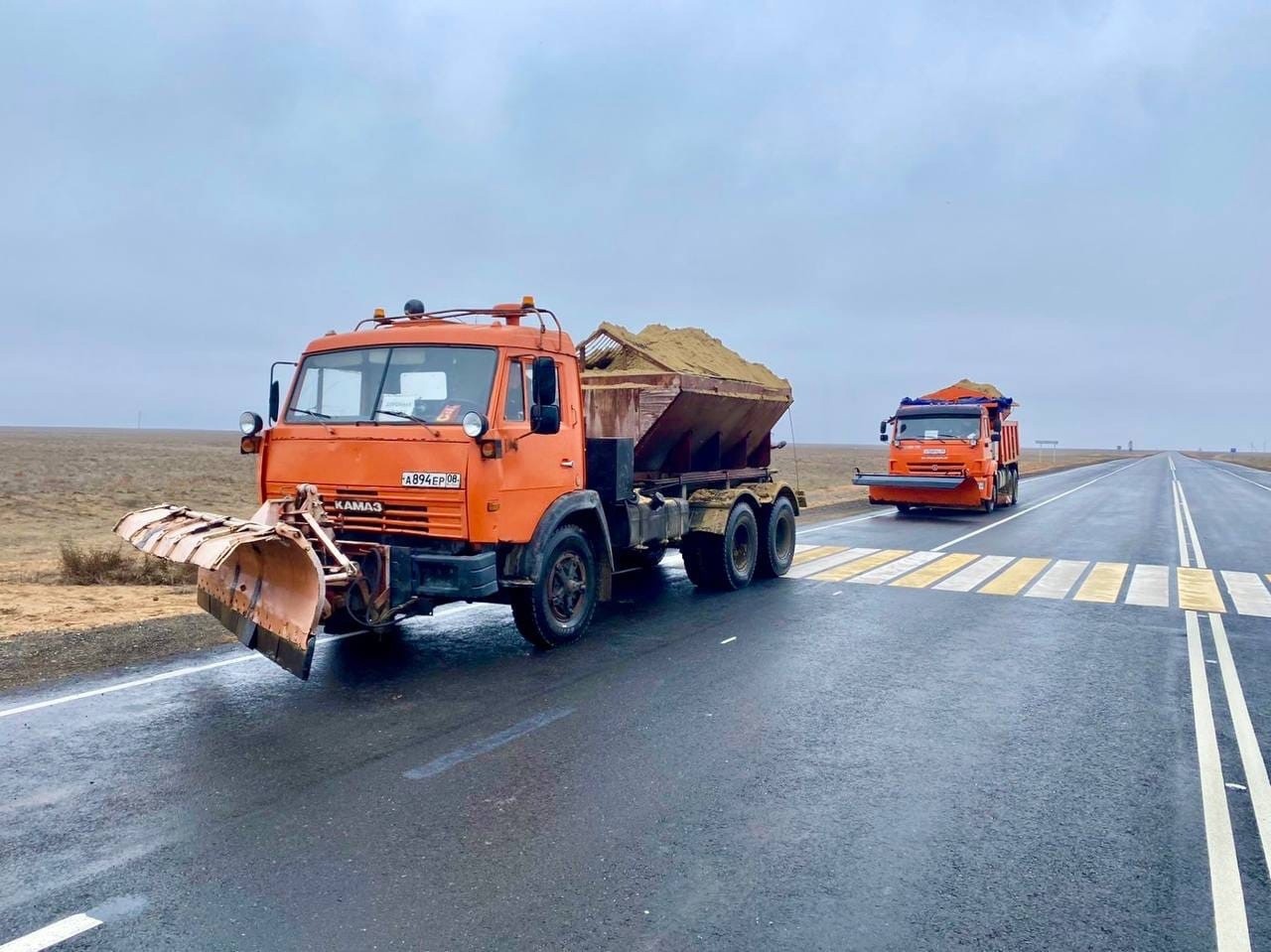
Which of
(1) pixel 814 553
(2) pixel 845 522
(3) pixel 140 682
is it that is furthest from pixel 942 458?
(3) pixel 140 682

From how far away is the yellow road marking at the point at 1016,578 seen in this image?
11.2 metres

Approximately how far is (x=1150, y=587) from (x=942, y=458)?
10343 mm

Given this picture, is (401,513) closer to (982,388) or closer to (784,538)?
(784,538)

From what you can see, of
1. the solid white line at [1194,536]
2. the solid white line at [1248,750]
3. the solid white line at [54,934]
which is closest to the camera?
the solid white line at [54,934]

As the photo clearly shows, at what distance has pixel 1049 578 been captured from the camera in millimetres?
12211

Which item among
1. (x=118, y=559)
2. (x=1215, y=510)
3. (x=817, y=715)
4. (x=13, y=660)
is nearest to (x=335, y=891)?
(x=817, y=715)

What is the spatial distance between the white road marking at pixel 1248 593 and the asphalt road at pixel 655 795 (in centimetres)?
209

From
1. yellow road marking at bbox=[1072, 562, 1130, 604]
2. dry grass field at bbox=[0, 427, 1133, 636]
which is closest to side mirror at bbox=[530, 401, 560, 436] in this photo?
dry grass field at bbox=[0, 427, 1133, 636]

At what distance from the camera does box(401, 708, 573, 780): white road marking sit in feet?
16.1

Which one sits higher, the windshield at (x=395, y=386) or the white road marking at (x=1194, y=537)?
the windshield at (x=395, y=386)

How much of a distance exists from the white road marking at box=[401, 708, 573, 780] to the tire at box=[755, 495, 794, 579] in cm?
622

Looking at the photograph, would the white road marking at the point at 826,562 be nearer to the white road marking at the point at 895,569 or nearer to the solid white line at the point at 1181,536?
the white road marking at the point at 895,569

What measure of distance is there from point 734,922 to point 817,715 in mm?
2711

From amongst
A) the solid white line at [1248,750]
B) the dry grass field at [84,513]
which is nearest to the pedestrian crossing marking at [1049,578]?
the solid white line at [1248,750]
